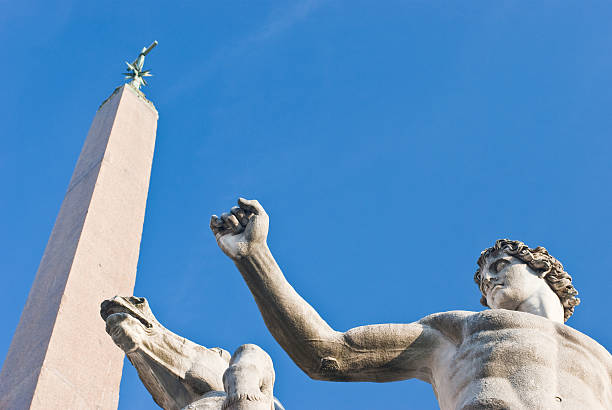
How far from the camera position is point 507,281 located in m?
5.67

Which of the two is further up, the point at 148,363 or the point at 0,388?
the point at 0,388

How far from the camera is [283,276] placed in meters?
5.05

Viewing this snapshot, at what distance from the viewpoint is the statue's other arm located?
4961 mm

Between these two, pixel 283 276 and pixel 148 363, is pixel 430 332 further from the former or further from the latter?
pixel 148 363

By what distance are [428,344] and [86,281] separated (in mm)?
4973

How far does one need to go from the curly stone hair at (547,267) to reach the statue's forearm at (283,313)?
4.22ft

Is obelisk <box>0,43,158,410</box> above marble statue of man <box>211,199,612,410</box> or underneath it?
above

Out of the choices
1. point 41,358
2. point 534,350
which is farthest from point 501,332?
point 41,358

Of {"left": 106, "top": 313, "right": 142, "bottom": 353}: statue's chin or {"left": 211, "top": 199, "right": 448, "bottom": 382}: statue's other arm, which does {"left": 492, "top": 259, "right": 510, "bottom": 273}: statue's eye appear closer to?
{"left": 211, "top": 199, "right": 448, "bottom": 382}: statue's other arm

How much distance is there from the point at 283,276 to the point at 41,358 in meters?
3.74

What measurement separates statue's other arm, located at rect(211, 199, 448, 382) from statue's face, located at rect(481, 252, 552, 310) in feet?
2.19

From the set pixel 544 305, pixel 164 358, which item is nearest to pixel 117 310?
pixel 164 358

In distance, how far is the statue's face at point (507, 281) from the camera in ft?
18.3

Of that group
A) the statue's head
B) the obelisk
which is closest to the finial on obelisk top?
the obelisk
